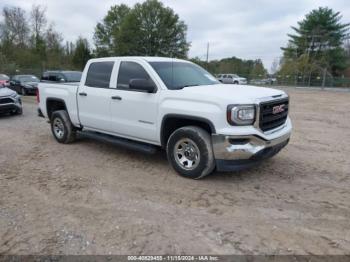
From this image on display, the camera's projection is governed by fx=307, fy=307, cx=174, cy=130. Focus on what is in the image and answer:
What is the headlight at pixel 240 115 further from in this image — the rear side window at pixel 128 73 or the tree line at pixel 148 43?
the tree line at pixel 148 43

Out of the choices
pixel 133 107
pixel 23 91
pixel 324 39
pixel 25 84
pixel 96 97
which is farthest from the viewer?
pixel 324 39

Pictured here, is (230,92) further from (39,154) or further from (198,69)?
(39,154)

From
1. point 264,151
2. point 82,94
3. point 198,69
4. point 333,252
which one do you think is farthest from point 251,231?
point 82,94

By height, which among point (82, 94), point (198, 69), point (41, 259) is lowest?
point (41, 259)

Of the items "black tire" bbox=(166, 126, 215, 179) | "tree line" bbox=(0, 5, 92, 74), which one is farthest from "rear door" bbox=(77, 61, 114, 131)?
"tree line" bbox=(0, 5, 92, 74)

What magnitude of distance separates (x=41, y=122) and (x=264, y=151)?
7.93 metres

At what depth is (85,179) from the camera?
16.0ft

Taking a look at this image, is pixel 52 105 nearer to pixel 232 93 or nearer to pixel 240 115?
pixel 232 93

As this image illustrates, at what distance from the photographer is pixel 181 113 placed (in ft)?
15.2

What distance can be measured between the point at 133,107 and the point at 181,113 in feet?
3.39

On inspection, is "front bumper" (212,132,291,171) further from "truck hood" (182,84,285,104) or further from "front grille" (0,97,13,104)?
"front grille" (0,97,13,104)

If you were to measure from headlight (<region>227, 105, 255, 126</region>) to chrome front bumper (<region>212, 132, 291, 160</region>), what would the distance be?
0.21 m

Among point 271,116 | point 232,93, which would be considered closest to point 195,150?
point 232,93

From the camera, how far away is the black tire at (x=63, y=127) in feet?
22.6
